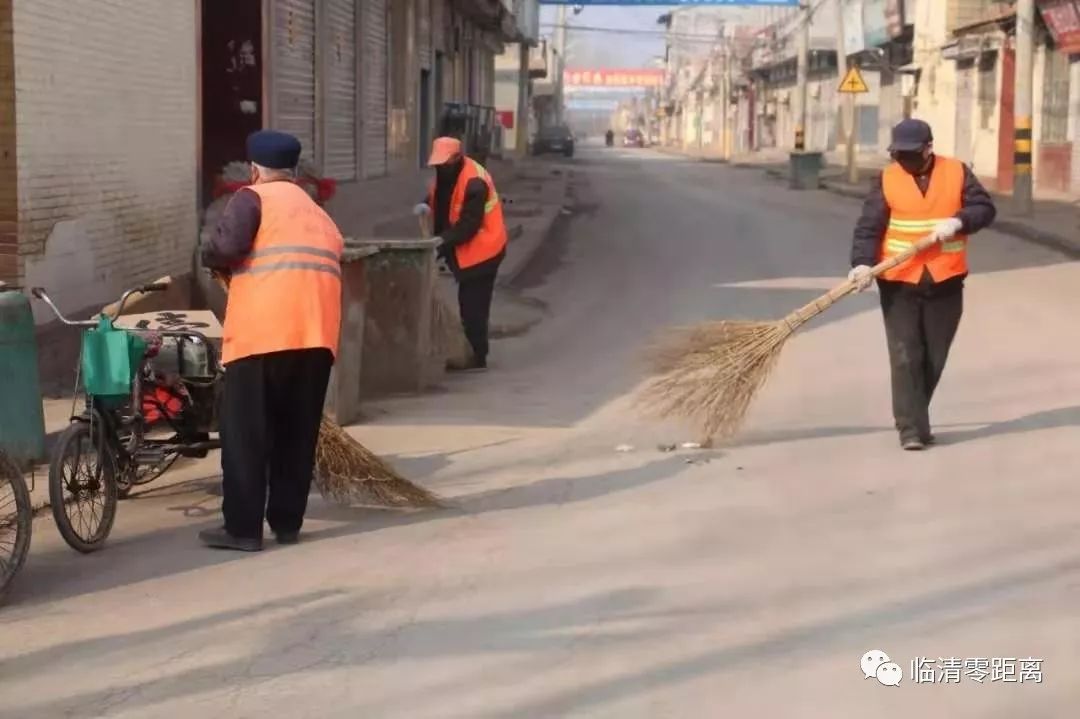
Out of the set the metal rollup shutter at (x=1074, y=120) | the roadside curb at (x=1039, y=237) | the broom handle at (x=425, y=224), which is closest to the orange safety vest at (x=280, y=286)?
the broom handle at (x=425, y=224)

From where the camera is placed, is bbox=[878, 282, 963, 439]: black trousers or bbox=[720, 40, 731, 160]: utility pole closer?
bbox=[878, 282, 963, 439]: black trousers

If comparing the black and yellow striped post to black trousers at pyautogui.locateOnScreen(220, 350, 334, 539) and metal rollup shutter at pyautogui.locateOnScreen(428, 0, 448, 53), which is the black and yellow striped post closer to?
metal rollup shutter at pyautogui.locateOnScreen(428, 0, 448, 53)

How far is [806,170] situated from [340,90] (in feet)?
69.8

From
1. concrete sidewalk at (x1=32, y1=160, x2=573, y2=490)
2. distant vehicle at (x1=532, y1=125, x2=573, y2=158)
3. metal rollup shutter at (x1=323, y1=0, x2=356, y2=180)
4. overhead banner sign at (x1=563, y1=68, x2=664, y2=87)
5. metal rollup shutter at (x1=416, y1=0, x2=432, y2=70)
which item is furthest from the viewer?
overhead banner sign at (x1=563, y1=68, x2=664, y2=87)

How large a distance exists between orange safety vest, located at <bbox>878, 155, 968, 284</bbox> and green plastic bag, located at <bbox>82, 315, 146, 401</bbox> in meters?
4.00

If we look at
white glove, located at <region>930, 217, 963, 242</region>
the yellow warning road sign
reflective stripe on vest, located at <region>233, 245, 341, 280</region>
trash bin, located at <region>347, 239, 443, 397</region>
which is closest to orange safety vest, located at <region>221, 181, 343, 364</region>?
reflective stripe on vest, located at <region>233, 245, 341, 280</region>

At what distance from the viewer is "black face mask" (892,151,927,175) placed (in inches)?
344

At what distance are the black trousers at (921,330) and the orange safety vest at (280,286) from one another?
340 cm

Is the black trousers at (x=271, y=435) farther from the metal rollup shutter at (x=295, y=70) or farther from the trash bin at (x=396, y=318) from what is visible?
the metal rollup shutter at (x=295, y=70)

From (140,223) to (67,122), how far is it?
5.75ft

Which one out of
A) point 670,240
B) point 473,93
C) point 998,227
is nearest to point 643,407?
point 670,240

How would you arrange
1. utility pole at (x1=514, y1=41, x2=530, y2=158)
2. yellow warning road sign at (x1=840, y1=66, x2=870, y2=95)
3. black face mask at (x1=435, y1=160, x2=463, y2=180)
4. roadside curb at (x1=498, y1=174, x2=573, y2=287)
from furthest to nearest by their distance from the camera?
utility pole at (x1=514, y1=41, x2=530, y2=158) < yellow warning road sign at (x1=840, y1=66, x2=870, y2=95) < roadside curb at (x1=498, y1=174, x2=573, y2=287) < black face mask at (x1=435, y1=160, x2=463, y2=180)

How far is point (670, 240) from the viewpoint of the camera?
77.4ft

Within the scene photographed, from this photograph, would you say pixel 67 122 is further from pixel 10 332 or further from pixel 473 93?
pixel 473 93
